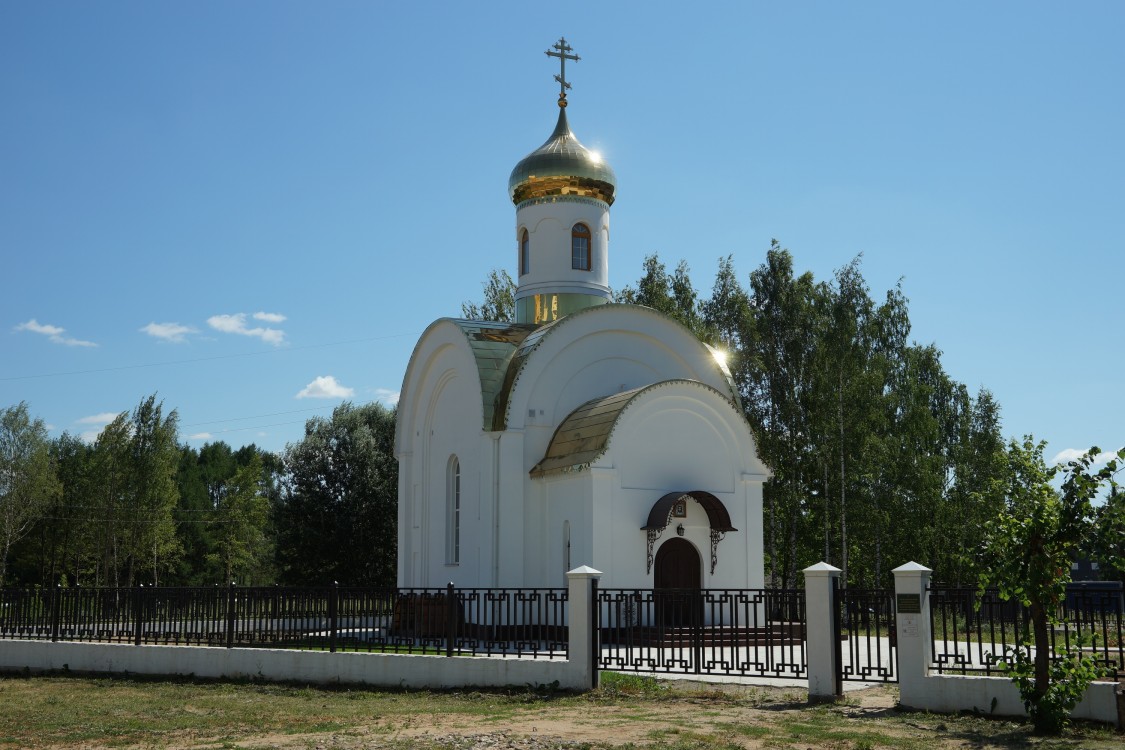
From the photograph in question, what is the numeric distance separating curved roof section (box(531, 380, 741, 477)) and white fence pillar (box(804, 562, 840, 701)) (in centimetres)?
652

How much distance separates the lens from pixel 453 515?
20750 mm

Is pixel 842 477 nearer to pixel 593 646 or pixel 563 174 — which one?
pixel 563 174

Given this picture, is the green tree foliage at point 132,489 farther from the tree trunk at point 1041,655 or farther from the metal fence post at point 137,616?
the tree trunk at point 1041,655

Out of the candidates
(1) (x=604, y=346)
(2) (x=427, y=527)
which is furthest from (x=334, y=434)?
(1) (x=604, y=346)

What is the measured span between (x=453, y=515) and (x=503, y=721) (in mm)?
11186

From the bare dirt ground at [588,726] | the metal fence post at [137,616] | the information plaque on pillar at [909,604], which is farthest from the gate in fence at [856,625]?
the metal fence post at [137,616]

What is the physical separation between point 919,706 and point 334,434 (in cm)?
2529

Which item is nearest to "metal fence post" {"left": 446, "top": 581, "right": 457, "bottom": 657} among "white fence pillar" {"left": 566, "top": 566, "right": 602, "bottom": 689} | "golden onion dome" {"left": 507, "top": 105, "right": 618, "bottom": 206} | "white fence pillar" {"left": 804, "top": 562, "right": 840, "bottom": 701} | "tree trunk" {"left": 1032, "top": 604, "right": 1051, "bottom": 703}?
"white fence pillar" {"left": 566, "top": 566, "right": 602, "bottom": 689}

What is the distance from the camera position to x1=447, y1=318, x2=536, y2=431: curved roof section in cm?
1900

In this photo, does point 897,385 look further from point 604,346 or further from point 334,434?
point 334,434

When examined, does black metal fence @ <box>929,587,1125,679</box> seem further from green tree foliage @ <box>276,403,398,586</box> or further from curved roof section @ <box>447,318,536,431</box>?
green tree foliage @ <box>276,403,398,586</box>

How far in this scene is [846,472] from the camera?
85.1 feet

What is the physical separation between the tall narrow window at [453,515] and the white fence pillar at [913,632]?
37.0 feet

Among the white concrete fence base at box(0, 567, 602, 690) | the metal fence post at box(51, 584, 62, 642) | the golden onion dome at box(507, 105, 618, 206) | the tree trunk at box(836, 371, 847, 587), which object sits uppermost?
the golden onion dome at box(507, 105, 618, 206)
